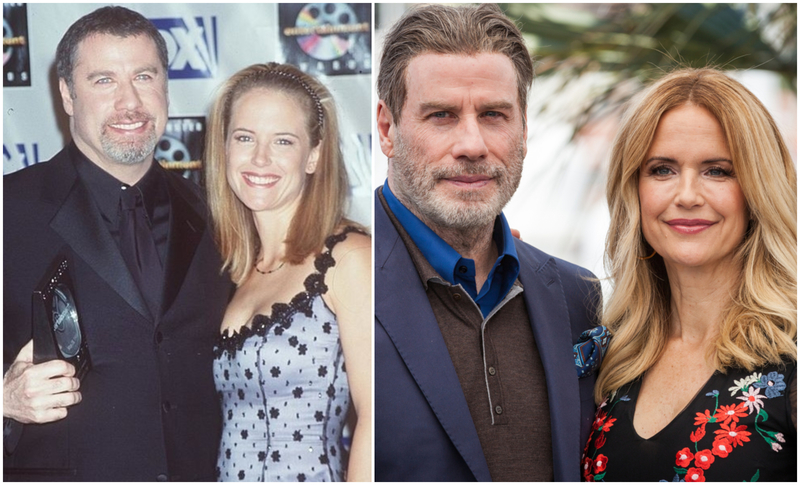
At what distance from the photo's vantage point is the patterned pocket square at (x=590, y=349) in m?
2.63

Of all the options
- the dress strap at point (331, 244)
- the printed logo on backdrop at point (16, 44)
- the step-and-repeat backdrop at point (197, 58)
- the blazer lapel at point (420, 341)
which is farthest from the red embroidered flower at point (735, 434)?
the printed logo on backdrop at point (16, 44)

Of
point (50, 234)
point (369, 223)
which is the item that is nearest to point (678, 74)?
point (369, 223)

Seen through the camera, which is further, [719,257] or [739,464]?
[719,257]

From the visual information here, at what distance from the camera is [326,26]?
7.97 feet

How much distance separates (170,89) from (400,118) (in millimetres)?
679

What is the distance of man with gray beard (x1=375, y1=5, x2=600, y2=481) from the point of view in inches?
94.9

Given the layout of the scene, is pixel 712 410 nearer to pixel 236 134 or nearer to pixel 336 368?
A: pixel 336 368

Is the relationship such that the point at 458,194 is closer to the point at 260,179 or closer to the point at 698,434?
the point at 260,179

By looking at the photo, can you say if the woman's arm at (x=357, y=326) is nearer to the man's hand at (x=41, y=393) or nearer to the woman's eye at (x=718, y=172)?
the man's hand at (x=41, y=393)

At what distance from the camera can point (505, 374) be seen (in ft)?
8.26

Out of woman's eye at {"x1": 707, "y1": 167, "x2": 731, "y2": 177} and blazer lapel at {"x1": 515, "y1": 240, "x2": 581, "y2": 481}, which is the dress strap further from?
woman's eye at {"x1": 707, "y1": 167, "x2": 731, "y2": 177}

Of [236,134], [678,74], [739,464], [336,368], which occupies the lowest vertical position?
[739,464]

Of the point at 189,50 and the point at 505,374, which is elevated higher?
the point at 189,50

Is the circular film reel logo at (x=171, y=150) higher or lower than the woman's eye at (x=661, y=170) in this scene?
higher
